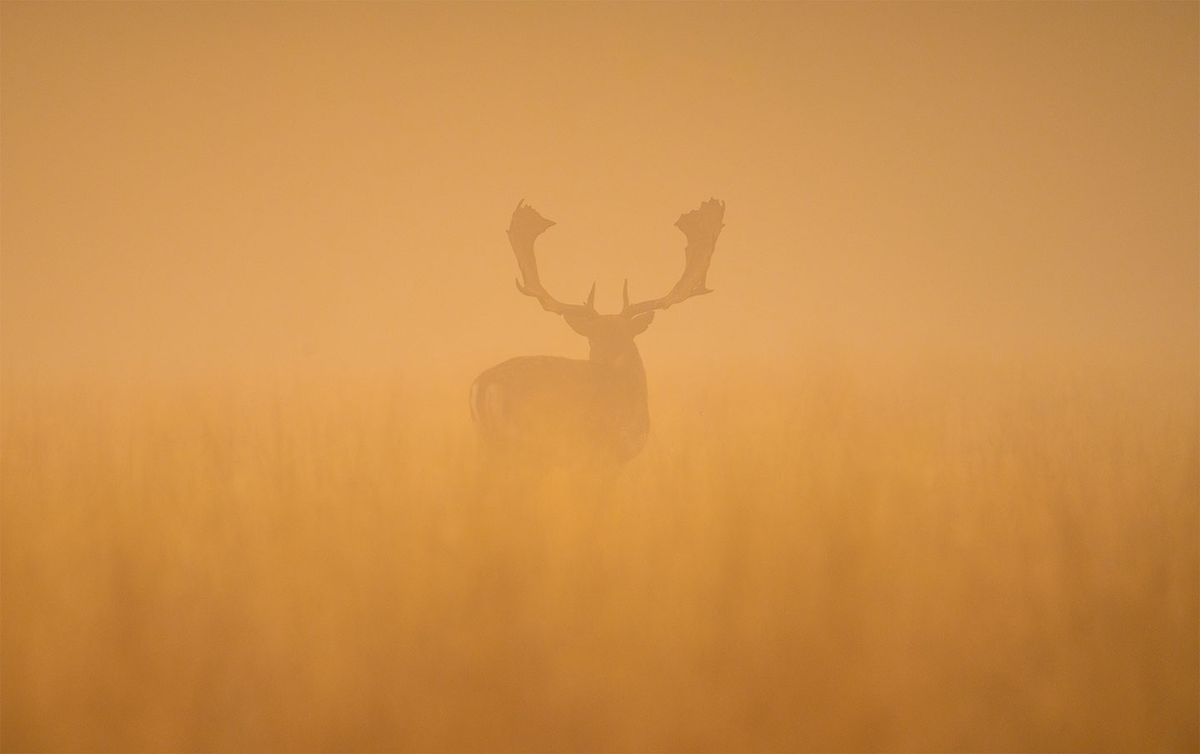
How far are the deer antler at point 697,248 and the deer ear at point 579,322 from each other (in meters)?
0.27

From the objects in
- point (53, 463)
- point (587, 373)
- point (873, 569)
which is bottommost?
point (873, 569)

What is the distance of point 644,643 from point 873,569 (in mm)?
878

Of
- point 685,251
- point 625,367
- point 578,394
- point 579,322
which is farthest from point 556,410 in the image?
point 685,251

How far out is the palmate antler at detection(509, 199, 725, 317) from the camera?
5031mm

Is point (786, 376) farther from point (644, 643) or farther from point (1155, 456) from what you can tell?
point (644, 643)

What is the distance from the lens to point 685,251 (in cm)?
534

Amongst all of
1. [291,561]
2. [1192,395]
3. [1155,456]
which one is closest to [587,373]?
[291,561]

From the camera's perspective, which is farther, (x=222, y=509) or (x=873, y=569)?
(x=222, y=509)

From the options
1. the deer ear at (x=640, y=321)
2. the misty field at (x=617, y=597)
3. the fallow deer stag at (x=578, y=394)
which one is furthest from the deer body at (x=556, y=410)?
the deer ear at (x=640, y=321)

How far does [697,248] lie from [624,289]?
2.70 ft

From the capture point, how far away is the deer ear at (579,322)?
16.0ft

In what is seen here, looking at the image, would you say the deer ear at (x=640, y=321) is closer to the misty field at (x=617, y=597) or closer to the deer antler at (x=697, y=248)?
the deer antler at (x=697, y=248)

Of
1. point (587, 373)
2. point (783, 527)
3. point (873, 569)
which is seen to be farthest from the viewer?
point (587, 373)

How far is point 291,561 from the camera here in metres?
3.18
